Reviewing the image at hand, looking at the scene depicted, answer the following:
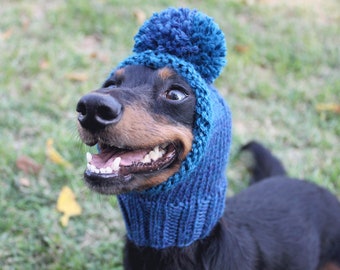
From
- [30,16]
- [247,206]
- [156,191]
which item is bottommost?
[247,206]

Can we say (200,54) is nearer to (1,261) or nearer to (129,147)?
(129,147)

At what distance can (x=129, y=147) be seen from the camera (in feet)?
6.01

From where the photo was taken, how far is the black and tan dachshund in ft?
5.93

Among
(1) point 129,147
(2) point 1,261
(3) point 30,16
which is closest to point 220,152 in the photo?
(1) point 129,147

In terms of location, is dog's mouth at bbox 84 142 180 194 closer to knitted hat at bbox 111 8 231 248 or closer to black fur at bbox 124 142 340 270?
knitted hat at bbox 111 8 231 248

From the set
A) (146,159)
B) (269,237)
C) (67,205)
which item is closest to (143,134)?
(146,159)

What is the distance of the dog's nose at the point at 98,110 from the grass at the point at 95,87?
4.81ft

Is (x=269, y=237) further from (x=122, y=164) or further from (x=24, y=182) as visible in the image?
(x=24, y=182)

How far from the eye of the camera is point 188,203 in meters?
2.10

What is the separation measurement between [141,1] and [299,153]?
312cm

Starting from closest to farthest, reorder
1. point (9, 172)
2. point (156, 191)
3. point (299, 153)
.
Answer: point (156, 191)
point (9, 172)
point (299, 153)

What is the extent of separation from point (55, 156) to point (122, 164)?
185 centimetres

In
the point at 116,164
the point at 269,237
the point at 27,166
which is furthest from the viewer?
the point at 27,166

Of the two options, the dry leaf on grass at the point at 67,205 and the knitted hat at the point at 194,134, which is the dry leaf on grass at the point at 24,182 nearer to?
the dry leaf on grass at the point at 67,205
